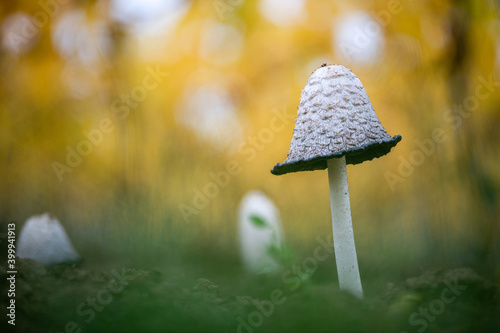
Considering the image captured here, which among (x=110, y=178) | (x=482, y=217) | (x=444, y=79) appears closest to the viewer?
(x=482, y=217)

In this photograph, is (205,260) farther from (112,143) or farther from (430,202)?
(430,202)

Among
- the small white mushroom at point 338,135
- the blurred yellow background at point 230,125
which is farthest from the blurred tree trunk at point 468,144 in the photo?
the small white mushroom at point 338,135

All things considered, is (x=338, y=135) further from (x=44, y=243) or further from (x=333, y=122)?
(x=44, y=243)

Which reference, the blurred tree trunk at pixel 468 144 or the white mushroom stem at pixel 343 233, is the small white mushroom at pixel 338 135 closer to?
the white mushroom stem at pixel 343 233

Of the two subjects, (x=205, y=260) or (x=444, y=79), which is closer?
(x=444, y=79)

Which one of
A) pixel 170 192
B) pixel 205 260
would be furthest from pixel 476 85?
pixel 170 192

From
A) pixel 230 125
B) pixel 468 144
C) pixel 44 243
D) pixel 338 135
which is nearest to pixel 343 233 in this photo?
pixel 338 135
